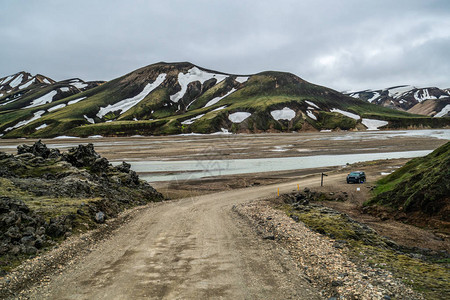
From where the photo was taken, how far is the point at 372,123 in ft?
628

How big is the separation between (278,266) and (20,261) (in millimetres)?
11163

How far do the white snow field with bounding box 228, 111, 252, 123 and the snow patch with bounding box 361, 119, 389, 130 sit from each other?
81.4 meters

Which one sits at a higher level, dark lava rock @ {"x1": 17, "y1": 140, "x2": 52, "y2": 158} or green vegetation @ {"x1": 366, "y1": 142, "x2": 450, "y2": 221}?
dark lava rock @ {"x1": 17, "y1": 140, "x2": 52, "y2": 158}

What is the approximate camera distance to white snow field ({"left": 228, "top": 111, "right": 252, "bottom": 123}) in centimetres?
18138

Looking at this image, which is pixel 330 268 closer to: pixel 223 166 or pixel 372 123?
pixel 223 166

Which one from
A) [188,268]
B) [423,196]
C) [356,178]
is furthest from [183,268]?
[356,178]

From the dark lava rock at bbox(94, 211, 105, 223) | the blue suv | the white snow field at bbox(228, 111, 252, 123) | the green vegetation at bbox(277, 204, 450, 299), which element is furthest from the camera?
the white snow field at bbox(228, 111, 252, 123)

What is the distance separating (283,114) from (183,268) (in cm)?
18972

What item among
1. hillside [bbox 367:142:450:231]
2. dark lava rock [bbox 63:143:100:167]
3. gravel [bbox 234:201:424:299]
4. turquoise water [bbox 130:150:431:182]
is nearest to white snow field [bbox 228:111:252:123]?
turquoise water [bbox 130:150:431:182]

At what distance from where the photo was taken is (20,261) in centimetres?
1180

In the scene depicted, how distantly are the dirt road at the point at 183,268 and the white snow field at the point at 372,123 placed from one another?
195m

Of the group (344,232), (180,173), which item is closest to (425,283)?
(344,232)

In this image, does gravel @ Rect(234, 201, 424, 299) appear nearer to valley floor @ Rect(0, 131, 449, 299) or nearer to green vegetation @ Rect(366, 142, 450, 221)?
valley floor @ Rect(0, 131, 449, 299)

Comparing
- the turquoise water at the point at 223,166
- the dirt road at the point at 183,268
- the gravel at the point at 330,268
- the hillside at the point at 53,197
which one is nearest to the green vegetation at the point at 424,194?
the gravel at the point at 330,268
